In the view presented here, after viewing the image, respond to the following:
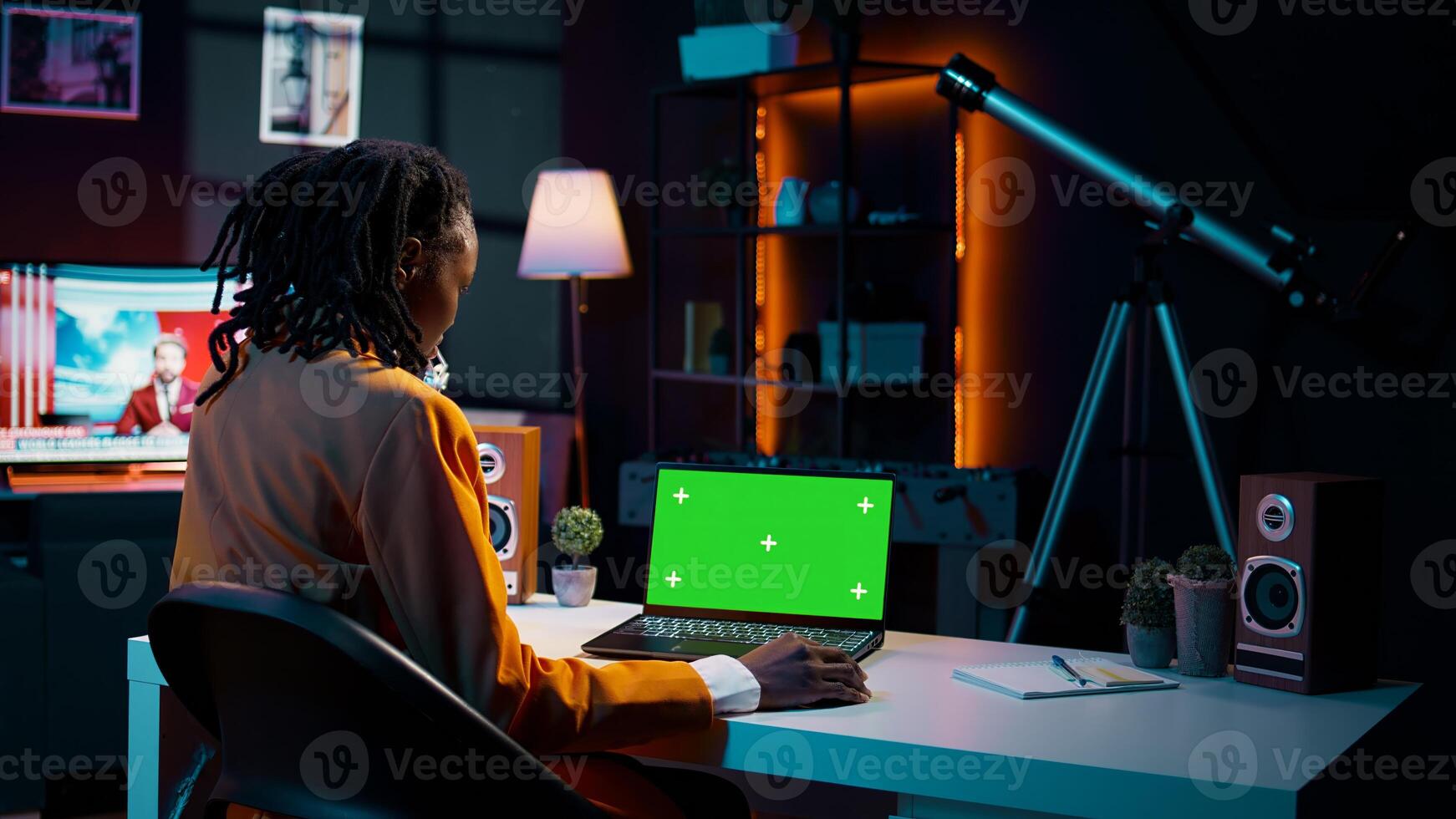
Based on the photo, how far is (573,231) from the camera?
4383 millimetres

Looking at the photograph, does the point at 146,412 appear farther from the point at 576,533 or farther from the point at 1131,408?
the point at 1131,408

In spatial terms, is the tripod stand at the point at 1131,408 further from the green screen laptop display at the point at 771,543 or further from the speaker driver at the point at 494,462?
the speaker driver at the point at 494,462

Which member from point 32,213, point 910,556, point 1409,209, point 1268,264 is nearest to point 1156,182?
point 1268,264

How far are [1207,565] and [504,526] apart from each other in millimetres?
1076

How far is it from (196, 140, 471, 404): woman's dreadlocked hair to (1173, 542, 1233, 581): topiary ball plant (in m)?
1.00

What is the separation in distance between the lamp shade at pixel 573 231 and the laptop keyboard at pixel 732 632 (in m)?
2.60

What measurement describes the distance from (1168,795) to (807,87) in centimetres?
334

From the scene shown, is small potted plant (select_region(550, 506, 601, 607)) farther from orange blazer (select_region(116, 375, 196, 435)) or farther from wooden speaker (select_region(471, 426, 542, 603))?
orange blazer (select_region(116, 375, 196, 435))

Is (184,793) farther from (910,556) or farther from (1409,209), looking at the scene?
(1409,209)

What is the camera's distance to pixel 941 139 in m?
4.11

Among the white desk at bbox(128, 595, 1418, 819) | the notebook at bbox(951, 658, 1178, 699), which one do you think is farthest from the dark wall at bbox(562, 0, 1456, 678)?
the white desk at bbox(128, 595, 1418, 819)

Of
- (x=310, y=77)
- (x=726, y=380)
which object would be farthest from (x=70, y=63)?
(x=726, y=380)

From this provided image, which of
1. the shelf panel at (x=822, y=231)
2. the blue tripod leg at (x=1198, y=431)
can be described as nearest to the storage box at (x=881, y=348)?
the shelf panel at (x=822, y=231)

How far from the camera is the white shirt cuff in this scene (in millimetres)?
1498
